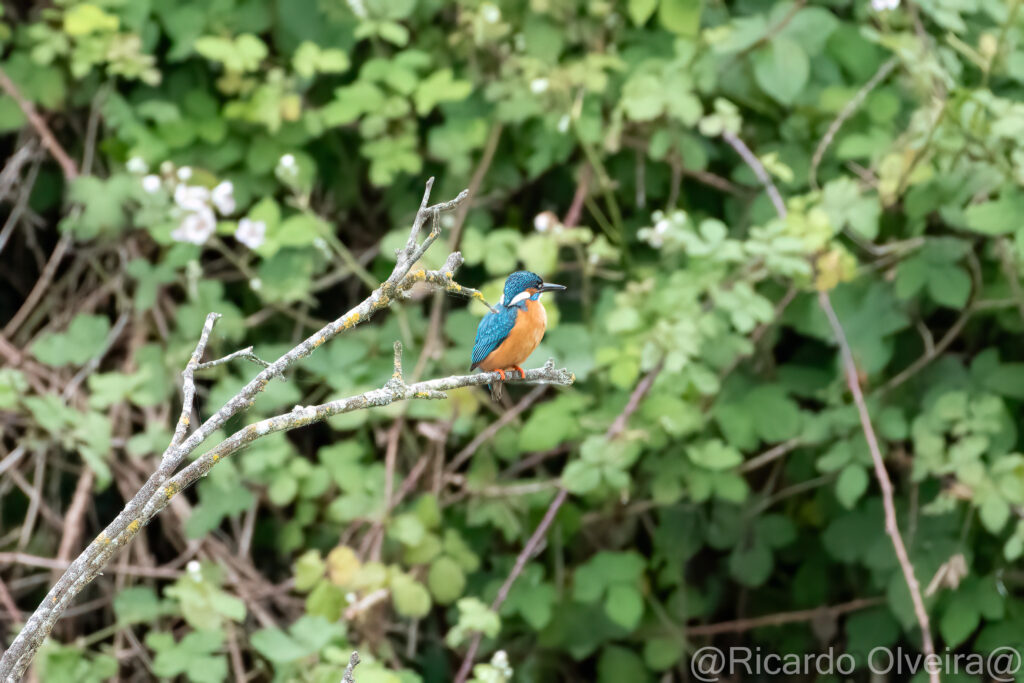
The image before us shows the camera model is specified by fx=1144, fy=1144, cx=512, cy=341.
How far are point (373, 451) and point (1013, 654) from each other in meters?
1.90

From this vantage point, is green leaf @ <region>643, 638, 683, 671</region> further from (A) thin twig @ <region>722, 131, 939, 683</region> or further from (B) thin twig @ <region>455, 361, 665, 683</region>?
(A) thin twig @ <region>722, 131, 939, 683</region>

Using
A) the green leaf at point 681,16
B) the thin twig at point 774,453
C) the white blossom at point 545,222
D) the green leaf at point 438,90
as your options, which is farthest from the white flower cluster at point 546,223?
the thin twig at point 774,453

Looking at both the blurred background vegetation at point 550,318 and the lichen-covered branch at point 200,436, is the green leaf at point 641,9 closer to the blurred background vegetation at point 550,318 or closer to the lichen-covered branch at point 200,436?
the blurred background vegetation at point 550,318

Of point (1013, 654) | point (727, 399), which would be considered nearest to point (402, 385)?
point (727, 399)

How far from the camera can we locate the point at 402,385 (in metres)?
1.49

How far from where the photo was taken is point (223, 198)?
329 centimetres

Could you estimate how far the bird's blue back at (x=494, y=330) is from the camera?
6.81 ft

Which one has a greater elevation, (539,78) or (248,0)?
(248,0)

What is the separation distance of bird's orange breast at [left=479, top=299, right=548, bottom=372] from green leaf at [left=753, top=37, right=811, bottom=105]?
144 centimetres

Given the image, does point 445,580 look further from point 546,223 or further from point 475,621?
point 546,223

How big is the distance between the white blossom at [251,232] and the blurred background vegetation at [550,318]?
0.03 metres

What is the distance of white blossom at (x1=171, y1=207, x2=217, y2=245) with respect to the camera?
10.7ft

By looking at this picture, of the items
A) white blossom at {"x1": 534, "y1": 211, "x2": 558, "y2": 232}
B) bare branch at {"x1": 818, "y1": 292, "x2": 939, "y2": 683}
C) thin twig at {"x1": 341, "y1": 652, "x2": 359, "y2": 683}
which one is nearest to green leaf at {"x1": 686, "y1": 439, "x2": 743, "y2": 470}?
bare branch at {"x1": 818, "y1": 292, "x2": 939, "y2": 683}

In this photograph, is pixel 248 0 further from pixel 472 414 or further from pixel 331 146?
pixel 472 414
